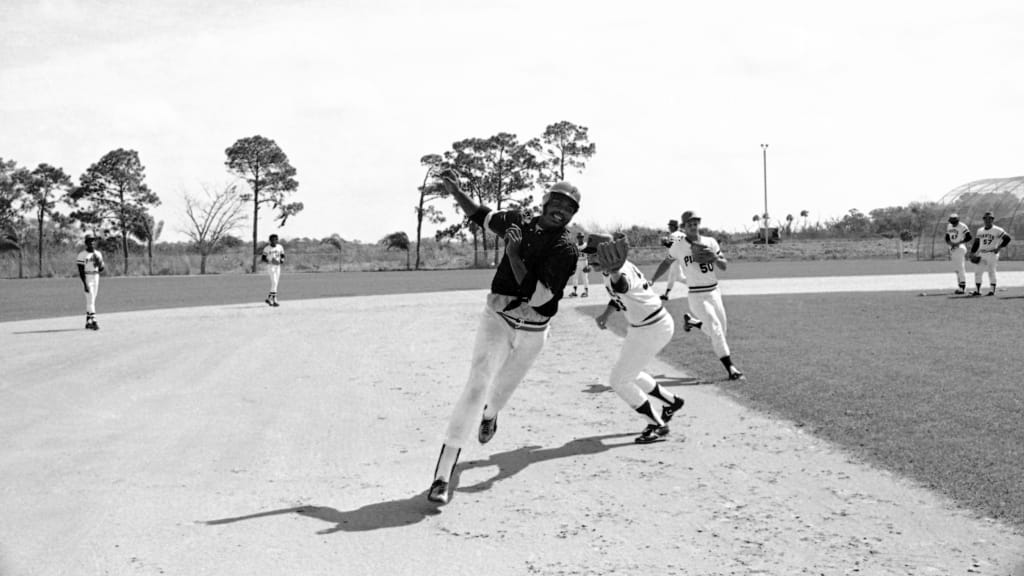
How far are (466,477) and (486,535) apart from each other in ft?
4.62

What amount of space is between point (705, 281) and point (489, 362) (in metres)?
5.73

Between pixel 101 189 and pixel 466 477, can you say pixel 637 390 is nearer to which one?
pixel 466 477

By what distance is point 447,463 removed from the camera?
6.09m

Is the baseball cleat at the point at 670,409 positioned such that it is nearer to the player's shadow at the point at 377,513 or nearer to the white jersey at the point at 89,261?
the player's shadow at the point at 377,513

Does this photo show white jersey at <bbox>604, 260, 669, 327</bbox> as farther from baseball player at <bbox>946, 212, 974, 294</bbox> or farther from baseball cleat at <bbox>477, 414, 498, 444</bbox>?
baseball player at <bbox>946, 212, 974, 294</bbox>

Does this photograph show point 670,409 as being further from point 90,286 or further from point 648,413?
point 90,286

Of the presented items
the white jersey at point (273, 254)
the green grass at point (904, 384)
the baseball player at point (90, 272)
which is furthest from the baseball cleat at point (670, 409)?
the white jersey at point (273, 254)

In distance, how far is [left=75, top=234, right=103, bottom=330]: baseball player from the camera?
18578 millimetres

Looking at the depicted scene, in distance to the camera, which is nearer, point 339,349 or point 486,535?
point 486,535

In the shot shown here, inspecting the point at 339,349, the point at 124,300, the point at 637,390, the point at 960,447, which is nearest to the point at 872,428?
the point at 960,447

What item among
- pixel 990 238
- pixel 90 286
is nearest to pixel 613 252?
pixel 90 286

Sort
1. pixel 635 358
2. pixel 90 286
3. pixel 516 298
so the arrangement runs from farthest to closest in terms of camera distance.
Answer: pixel 90 286, pixel 635 358, pixel 516 298

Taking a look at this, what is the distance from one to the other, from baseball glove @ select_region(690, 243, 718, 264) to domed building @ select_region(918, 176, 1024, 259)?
51.5 metres

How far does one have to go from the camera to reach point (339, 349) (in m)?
14.8
